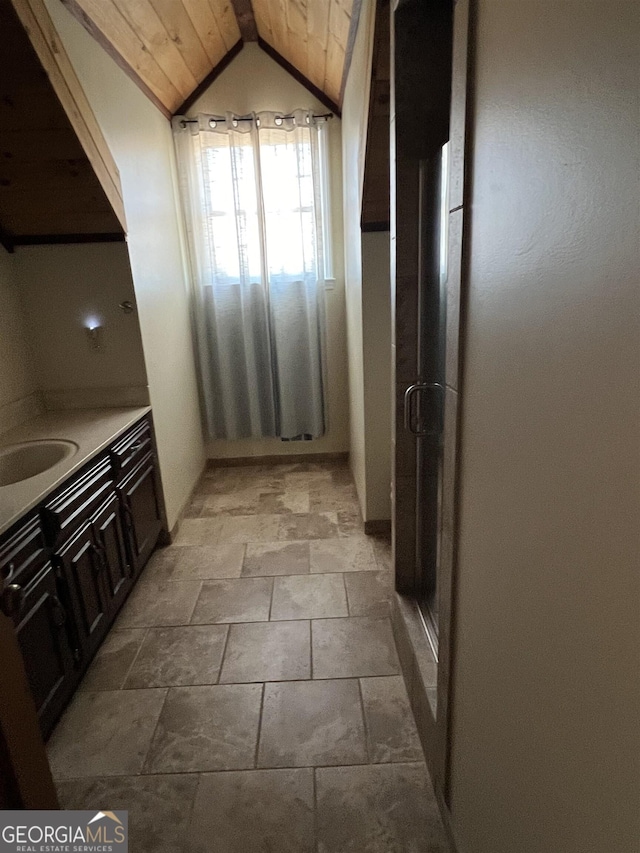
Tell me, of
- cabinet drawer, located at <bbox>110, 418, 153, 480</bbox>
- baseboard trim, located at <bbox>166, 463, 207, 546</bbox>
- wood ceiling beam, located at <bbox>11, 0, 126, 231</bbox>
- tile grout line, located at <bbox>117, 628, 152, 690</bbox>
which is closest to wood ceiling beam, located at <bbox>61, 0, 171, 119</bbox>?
wood ceiling beam, located at <bbox>11, 0, 126, 231</bbox>

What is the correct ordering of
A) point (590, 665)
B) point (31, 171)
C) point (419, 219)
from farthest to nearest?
point (31, 171) < point (419, 219) < point (590, 665)

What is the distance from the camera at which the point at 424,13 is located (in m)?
1.54

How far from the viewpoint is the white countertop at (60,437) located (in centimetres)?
167

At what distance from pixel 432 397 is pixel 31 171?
202 centimetres

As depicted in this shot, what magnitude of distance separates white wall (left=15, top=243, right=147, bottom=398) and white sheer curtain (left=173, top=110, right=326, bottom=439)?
115 cm

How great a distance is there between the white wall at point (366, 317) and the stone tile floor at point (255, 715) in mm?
435

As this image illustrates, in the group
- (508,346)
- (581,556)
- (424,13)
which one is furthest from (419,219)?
(581,556)

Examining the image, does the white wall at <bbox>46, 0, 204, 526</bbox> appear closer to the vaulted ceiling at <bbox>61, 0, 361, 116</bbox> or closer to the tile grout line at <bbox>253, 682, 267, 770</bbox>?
the vaulted ceiling at <bbox>61, 0, 361, 116</bbox>

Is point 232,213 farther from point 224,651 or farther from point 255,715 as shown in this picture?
point 255,715

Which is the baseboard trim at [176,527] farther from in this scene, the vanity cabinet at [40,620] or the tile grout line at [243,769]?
the tile grout line at [243,769]

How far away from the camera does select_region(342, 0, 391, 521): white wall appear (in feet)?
8.60

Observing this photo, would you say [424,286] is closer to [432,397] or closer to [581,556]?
[432,397]

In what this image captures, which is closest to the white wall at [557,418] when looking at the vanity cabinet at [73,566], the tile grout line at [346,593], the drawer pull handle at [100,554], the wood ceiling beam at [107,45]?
the vanity cabinet at [73,566]

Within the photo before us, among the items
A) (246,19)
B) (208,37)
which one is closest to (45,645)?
(208,37)
